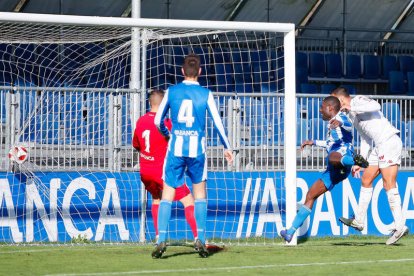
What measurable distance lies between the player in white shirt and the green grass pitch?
12.1 inches

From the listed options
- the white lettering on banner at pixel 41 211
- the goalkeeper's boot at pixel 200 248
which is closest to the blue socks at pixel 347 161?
the goalkeeper's boot at pixel 200 248

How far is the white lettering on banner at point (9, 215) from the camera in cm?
1448

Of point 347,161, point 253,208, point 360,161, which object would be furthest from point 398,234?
point 253,208

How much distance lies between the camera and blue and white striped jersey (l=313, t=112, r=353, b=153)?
44.5 ft

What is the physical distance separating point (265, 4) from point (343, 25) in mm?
1771

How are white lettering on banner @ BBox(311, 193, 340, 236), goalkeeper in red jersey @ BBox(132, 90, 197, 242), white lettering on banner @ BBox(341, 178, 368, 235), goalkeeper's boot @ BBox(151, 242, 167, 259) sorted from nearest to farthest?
goalkeeper's boot @ BBox(151, 242, 167, 259) < goalkeeper in red jersey @ BBox(132, 90, 197, 242) < white lettering on banner @ BBox(311, 193, 340, 236) < white lettering on banner @ BBox(341, 178, 368, 235)

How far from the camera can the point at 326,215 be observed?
16078mm

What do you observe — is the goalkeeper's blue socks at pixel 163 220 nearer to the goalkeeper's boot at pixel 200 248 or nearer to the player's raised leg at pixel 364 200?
the goalkeeper's boot at pixel 200 248

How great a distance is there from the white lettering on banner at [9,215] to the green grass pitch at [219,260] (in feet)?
2.19

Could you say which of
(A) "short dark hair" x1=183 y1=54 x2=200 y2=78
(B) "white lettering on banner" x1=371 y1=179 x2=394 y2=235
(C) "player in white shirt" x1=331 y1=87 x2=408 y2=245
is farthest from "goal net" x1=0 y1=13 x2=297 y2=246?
(A) "short dark hair" x1=183 y1=54 x2=200 y2=78

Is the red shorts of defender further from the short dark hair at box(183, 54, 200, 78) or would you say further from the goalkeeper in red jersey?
the short dark hair at box(183, 54, 200, 78)

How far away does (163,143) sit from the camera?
1349 cm

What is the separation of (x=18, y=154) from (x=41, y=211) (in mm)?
776

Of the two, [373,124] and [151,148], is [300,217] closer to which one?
[373,124]
